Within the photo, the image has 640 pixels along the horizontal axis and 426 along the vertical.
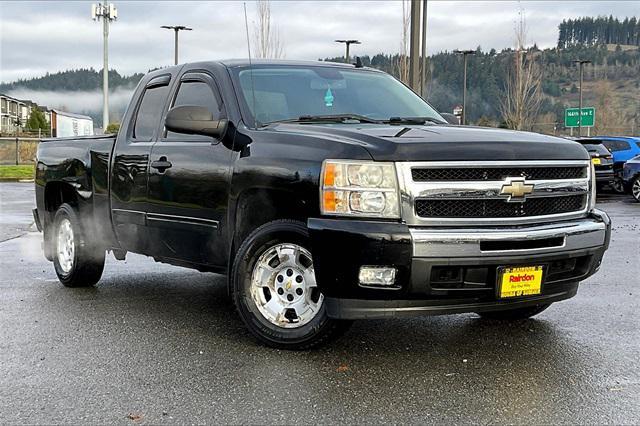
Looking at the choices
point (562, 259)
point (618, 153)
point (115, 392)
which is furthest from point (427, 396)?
point (618, 153)

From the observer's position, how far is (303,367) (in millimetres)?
4590

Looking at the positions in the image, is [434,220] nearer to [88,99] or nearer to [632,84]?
[632,84]

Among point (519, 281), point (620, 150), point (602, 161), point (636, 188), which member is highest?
point (620, 150)

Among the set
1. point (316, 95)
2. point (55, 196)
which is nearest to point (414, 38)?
point (55, 196)

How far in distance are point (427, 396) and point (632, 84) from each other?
487ft

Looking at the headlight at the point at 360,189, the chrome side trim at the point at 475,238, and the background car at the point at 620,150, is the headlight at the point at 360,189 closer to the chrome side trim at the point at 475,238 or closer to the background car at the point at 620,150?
the chrome side trim at the point at 475,238

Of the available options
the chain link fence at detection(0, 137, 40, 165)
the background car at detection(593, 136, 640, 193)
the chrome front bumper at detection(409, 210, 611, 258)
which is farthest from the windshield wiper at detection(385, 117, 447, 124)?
the chain link fence at detection(0, 137, 40, 165)

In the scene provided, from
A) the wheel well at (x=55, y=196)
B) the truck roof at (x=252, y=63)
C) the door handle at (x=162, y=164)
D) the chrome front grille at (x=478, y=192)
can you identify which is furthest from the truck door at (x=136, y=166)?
the chrome front grille at (x=478, y=192)

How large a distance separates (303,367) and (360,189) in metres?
1.09

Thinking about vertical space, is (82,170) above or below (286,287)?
above

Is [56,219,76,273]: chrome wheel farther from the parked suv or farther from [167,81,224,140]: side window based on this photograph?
the parked suv

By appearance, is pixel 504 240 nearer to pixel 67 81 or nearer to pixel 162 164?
pixel 162 164

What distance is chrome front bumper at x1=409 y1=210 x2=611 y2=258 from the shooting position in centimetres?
433

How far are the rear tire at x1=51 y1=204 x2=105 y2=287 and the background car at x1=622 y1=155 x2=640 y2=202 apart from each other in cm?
1637
